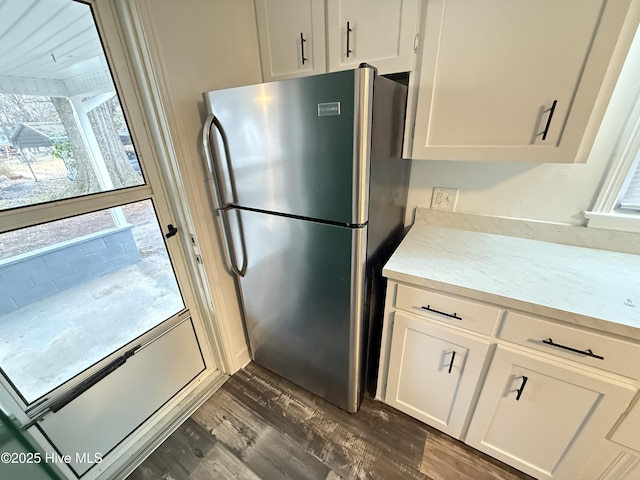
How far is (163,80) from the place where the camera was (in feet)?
3.49

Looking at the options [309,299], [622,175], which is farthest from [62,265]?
[622,175]

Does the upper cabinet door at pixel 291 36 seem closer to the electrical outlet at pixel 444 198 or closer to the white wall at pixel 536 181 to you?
the white wall at pixel 536 181

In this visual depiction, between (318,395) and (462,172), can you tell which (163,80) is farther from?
(318,395)

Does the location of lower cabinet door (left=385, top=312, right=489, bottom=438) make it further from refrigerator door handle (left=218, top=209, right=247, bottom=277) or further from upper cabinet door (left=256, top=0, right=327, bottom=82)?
upper cabinet door (left=256, top=0, right=327, bottom=82)

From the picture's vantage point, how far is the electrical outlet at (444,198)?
4.79 feet

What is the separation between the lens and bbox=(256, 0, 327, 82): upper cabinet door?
117 cm

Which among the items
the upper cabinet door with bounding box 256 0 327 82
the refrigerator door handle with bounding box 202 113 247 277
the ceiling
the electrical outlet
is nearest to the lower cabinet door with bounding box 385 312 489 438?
the electrical outlet

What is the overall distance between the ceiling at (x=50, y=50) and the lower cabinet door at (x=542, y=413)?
1889 millimetres

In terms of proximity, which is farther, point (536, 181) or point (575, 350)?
point (536, 181)

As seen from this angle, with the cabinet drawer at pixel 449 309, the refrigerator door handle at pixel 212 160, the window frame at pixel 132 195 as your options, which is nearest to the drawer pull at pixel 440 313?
the cabinet drawer at pixel 449 309

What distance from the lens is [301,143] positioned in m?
0.98

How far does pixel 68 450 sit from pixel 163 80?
1609 mm

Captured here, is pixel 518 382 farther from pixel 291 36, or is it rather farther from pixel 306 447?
pixel 291 36

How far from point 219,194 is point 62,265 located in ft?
2.15
